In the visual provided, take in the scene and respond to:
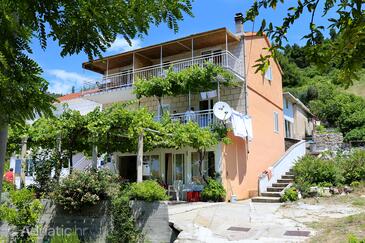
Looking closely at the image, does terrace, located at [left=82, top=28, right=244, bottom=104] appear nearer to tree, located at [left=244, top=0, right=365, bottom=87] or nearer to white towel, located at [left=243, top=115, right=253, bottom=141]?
white towel, located at [left=243, top=115, right=253, bottom=141]

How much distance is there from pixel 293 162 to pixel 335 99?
719 inches

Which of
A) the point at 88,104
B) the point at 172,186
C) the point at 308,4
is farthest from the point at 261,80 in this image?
the point at 308,4

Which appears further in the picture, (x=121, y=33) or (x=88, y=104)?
(x=88, y=104)

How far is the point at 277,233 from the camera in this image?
926 cm

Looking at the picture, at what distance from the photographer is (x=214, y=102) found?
2025cm

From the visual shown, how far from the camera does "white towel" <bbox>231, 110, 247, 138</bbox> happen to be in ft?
57.7

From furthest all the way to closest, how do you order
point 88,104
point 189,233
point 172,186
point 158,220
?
point 88,104
point 172,186
point 158,220
point 189,233

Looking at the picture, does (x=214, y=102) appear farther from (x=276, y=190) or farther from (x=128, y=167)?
(x=128, y=167)

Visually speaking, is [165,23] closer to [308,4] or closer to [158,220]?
[308,4]

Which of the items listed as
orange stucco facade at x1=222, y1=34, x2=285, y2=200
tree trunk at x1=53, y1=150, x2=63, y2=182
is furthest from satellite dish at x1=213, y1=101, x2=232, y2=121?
tree trunk at x1=53, y1=150, x2=63, y2=182

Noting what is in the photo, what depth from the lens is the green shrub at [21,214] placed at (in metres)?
9.15


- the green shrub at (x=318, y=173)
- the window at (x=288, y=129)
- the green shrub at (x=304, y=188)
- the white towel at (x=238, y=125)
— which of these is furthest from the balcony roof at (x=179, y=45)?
the window at (x=288, y=129)

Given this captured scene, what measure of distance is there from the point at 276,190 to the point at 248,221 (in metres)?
7.64

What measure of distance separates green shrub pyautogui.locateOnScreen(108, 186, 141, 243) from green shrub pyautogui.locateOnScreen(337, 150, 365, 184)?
10.9 metres
